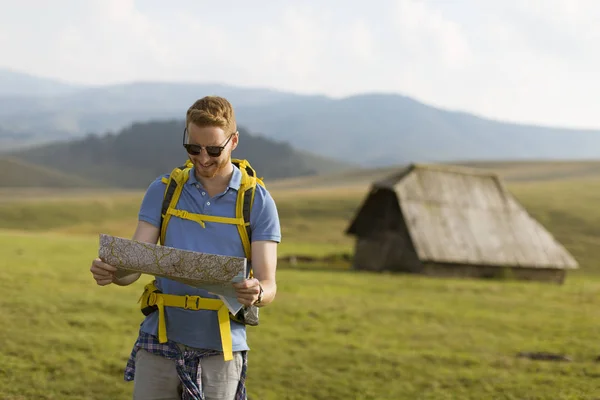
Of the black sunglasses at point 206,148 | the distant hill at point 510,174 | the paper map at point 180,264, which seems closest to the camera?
the paper map at point 180,264

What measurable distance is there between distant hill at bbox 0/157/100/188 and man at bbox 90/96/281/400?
167219 mm

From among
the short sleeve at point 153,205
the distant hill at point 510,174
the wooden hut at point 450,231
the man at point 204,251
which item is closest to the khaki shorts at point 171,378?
the man at point 204,251

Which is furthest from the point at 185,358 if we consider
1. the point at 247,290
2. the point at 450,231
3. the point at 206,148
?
the point at 450,231

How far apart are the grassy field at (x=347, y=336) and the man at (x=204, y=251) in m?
4.69

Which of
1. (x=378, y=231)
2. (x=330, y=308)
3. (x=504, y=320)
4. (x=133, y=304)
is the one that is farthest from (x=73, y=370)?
(x=378, y=231)

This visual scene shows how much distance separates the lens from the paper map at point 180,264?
12.7 feet

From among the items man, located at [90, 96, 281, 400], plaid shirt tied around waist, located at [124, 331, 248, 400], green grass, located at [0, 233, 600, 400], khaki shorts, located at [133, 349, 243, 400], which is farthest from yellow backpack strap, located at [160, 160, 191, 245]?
green grass, located at [0, 233, 600, 400]

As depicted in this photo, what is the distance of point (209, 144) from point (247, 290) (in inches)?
32.3

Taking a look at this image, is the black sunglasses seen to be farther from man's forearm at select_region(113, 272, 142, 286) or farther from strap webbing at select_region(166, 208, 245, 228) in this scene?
man's forearm at select_region(113, 272, 142, 286)

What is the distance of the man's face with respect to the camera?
417cm

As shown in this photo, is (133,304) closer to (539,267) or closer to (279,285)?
(279,285)

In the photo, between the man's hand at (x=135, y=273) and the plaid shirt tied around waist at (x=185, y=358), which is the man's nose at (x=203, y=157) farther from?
the plaid shirt tied around waist at (x=185, y=358)

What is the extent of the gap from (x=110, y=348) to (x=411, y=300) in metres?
9.95

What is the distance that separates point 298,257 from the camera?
3281 centimetres
